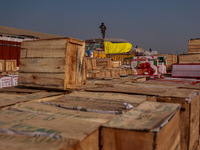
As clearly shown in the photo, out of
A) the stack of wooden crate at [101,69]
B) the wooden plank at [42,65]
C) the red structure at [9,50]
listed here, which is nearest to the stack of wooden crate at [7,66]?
the stack of wooden crate at [101,69]

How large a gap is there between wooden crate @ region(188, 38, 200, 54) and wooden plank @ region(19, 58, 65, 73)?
8.15 m

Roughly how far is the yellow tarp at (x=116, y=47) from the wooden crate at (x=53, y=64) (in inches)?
1259

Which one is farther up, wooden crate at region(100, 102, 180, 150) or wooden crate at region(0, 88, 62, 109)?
wooden crate at region(0, 88, 62, 109)

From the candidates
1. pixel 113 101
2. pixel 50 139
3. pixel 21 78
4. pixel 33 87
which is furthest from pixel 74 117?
pixel 21 78

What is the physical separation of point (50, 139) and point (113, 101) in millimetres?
1195

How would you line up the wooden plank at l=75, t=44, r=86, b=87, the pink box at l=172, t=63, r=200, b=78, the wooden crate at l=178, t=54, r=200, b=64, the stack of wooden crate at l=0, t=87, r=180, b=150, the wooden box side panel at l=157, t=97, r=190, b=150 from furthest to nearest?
the wooden crate at l=178, t=54, r=200, b=64
the pink box at l=172, t=63, r=200, b=78
the wooden plank at l=75, t=44, r=86, b=87
the wooden box side panel at l=157, t=97, r=190, b=150
the stack of wooden crate at l=0, t=87, r=180, b=150

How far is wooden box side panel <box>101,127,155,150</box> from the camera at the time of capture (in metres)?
1.34

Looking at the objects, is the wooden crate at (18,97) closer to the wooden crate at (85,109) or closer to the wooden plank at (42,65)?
the wooden crate at (85,109)

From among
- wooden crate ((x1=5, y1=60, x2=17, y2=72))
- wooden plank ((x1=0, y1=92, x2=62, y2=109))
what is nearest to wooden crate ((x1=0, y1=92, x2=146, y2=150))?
wooden plank ((x1=0, y1=92, x2=62, y2=109))

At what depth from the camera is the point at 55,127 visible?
142 cm

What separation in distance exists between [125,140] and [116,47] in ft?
118

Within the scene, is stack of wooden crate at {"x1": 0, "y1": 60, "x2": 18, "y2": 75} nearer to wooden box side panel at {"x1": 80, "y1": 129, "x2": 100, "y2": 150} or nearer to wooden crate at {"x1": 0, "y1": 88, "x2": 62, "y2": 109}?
wooden crate at {"x1": 0, "y1": 88, "x2": 62, "y2": 109}

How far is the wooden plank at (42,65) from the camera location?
2936 millimetres

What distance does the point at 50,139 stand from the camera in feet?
4.01
